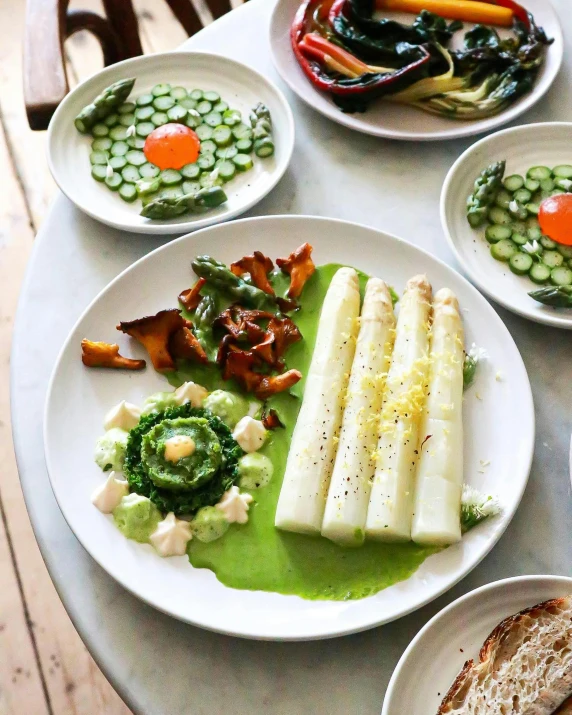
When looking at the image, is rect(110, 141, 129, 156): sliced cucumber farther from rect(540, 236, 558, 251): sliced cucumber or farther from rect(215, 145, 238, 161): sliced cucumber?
rect(540, 236, 558, 251): sliced cucumber

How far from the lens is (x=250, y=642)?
2.27 metres

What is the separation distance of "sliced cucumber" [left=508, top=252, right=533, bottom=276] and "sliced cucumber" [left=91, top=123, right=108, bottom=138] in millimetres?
2060

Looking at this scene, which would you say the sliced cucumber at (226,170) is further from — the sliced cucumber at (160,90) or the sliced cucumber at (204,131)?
the sliced cucumber at (160,90)

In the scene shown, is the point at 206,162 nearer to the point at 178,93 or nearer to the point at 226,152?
the point at 226,152

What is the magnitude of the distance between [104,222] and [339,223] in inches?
41.6

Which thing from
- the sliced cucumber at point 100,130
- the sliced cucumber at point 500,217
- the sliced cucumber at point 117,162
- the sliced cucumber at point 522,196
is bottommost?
the sliced cucumber at point 500,217

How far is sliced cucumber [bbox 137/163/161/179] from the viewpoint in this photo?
3.40 m

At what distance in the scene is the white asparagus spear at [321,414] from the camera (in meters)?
2.45

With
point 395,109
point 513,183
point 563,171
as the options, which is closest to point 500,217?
point 513,183

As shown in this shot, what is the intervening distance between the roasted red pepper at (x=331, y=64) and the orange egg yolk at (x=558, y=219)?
99cm

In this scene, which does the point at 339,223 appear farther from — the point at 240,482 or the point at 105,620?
the point at 105,620

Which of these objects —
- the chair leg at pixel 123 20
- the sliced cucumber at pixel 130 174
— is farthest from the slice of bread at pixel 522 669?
the chair leg at pixel 123 20

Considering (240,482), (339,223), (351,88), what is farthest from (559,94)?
(240,482)

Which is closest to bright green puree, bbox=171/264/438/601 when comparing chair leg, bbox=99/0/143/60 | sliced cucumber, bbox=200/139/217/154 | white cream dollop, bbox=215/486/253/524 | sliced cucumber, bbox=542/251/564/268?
white cream dollop, bbox=215/486/253/524
